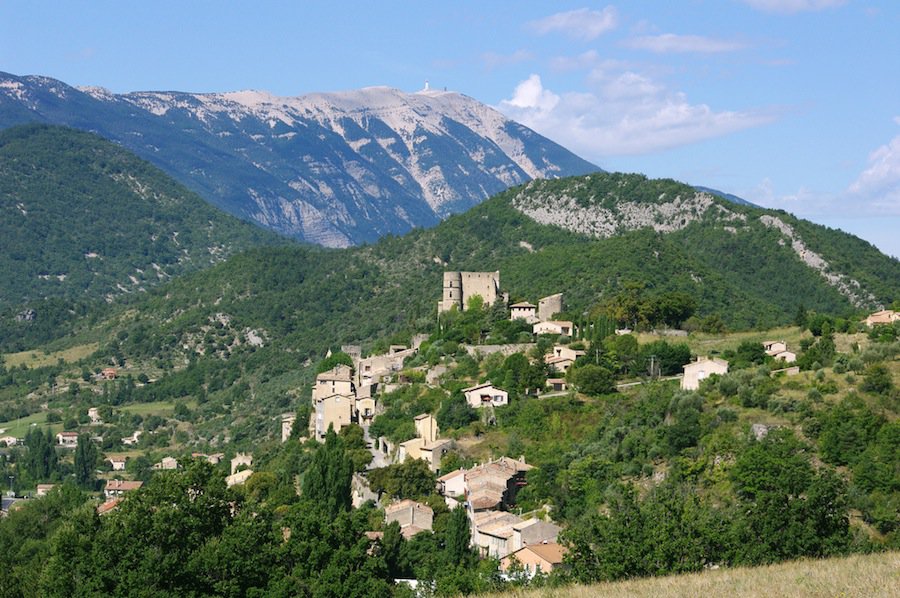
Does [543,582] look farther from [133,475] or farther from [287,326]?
[287,326]

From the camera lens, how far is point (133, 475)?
87688 mm

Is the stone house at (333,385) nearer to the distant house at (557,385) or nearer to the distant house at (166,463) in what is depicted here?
the distant house at (557,385)

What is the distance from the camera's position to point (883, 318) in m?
65.1

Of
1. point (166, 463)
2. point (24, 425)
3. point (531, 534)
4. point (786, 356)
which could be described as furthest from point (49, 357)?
point (531, 534)

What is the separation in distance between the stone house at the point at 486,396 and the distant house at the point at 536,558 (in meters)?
17.8

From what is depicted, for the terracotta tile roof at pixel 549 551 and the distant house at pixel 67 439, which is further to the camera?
the distant house at pixel 67 439

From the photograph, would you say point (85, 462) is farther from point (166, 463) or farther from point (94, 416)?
point (94, 416)

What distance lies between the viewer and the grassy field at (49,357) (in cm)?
13762

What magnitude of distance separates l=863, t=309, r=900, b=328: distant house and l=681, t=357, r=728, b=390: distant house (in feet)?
32.7

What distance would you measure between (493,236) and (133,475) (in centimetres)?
5522

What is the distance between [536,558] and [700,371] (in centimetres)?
1933

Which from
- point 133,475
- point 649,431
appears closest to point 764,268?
point 133,475

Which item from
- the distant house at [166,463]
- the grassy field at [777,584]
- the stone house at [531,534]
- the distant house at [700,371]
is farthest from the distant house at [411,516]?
the distant house at [166,463]

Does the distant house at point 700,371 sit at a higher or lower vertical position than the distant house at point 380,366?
higher
